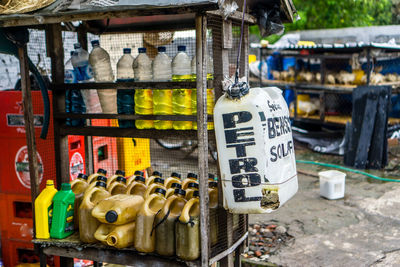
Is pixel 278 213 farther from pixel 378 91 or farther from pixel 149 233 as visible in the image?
pixel 378 91

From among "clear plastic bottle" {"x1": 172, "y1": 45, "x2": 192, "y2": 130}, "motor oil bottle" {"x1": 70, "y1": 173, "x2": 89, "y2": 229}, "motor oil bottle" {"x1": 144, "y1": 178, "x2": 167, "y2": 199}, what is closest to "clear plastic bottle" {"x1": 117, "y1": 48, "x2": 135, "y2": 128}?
"clear plastic bottle" {"x1": 172, "y1": 45, "x2": 192, "y2": 130}

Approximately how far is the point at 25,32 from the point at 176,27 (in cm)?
162

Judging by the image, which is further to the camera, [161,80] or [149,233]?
[161,80]

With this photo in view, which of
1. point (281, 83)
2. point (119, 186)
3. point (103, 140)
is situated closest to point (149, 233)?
point (119, 186)

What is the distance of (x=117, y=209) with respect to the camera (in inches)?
141

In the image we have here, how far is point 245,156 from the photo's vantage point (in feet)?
10.6

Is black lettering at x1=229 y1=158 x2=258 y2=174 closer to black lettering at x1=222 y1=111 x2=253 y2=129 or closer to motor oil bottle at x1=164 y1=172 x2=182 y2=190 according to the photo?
black lettering at x1=222 y1=111 x2=253 y2=129

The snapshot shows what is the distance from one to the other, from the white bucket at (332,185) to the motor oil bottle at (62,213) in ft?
15.0

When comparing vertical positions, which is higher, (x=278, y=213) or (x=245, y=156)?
(x=245, y=156)

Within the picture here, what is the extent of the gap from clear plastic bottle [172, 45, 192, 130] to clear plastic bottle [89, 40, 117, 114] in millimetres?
791

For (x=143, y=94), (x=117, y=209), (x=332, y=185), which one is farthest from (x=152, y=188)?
(x=332, y=185)

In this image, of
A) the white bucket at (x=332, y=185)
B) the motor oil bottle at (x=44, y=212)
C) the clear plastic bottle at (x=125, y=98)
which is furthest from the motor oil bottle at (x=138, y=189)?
the white bucket at (x=332, y=185)

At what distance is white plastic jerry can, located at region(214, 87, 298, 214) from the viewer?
321 centimetres

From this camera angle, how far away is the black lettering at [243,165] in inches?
127
